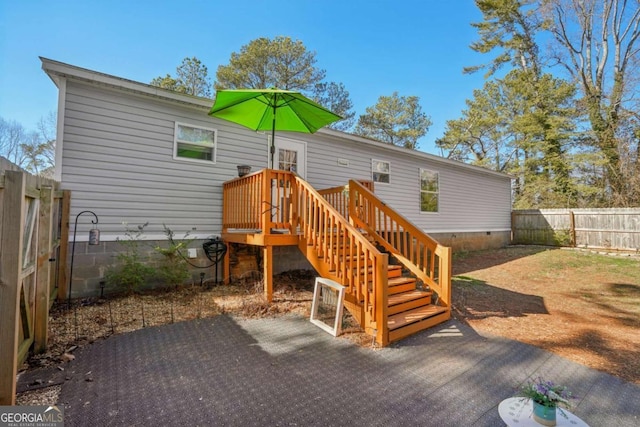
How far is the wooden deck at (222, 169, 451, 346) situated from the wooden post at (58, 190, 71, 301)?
2.50 metres

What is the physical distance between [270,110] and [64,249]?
4.01 metres

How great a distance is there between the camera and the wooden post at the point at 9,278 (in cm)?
178

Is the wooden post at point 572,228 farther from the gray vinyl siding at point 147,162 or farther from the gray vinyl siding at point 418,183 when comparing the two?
the gray vinyl siding at point 147,162

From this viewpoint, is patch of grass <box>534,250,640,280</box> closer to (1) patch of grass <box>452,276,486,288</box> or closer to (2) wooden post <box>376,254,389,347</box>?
(1) patch of grass <box>452,276,486,288</box>

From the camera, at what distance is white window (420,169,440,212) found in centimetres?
1012

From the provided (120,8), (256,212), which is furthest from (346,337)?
(120,8)

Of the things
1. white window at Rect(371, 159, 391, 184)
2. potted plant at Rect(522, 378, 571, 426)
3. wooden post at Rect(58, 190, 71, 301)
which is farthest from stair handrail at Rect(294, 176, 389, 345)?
white window at Rect(371, 159, 391, 184)

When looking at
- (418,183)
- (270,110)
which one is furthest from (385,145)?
(270,110)

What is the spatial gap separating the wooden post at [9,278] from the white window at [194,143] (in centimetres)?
400

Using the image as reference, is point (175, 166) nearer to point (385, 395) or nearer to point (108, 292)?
point (108, 292)

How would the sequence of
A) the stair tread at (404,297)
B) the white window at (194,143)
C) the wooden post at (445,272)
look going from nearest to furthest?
the stair tread at (404,297) → the wooden post at (445,272) → the white window at (194,143)

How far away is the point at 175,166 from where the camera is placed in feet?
18.4

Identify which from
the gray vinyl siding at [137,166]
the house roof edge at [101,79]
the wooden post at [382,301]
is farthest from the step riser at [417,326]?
the house roof edge at [101,79]

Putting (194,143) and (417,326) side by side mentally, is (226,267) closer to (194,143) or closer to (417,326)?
(194,143)
